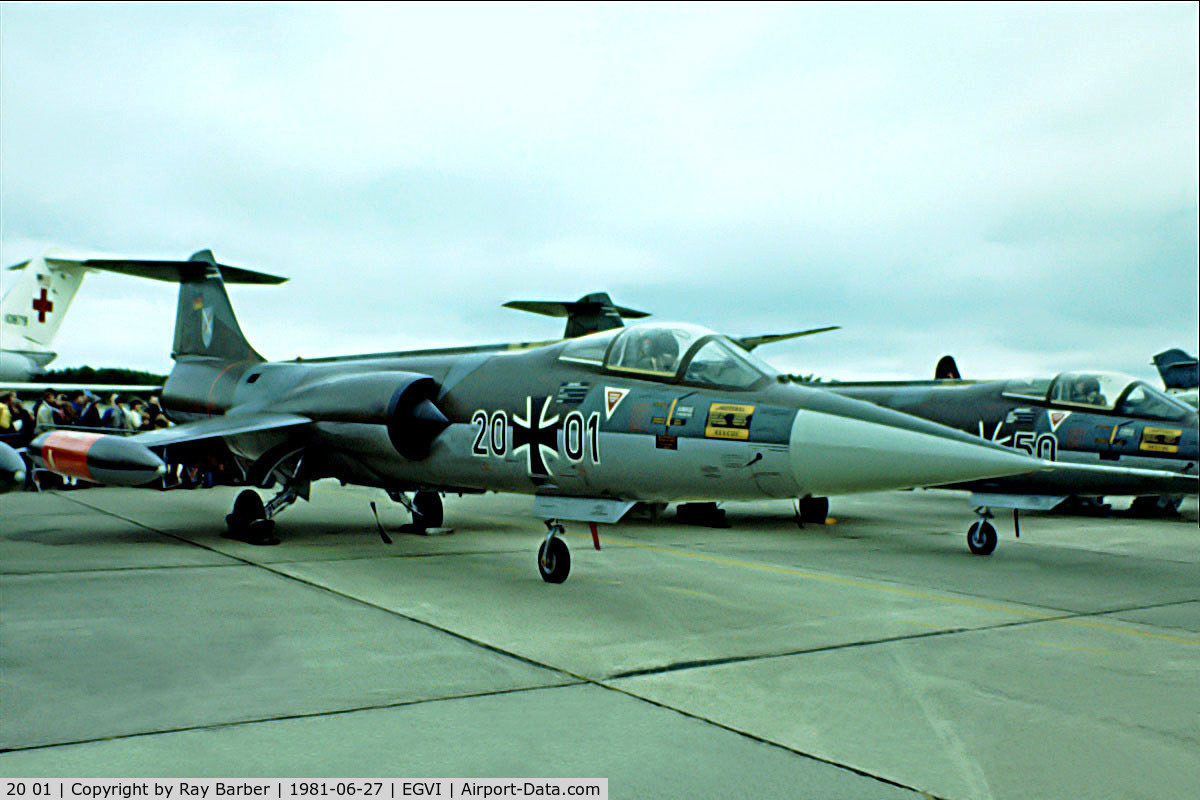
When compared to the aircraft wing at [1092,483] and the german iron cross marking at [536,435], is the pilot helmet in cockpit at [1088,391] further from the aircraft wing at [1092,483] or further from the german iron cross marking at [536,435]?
the german iron cross marking at [536,435]

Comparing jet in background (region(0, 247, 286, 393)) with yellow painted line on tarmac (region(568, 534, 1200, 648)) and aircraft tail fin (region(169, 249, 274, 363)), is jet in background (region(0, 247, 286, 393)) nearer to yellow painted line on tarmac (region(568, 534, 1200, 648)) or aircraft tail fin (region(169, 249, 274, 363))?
aircraft tail fin (region(169, 249, 274, 363))

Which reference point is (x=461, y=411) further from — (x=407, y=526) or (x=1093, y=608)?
(x=1093, y=608)

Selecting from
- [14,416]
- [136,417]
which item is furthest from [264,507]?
[136,417]

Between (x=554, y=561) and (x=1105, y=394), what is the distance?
9277mm

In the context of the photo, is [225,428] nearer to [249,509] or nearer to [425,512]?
[249,509]

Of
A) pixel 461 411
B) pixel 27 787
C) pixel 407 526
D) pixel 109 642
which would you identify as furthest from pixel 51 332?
pixel 27 787

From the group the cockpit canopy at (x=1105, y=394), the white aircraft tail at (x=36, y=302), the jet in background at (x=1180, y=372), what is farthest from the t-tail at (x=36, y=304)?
the jet in background at (x=1180, y=372)

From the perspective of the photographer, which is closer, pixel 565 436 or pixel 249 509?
pixel 565 436

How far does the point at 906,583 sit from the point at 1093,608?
1555mm

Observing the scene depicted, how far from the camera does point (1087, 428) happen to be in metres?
12.7

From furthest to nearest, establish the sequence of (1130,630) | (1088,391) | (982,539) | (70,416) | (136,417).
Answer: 1. (136,417)
2. (70,416)
3. (1088,391)
4. (982,539)
5. (1130,630)

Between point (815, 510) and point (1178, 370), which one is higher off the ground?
point (1178, 370)

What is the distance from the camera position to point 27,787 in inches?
124

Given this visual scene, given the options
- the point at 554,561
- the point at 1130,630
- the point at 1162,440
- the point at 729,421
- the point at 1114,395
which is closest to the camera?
the point at 1130,630
